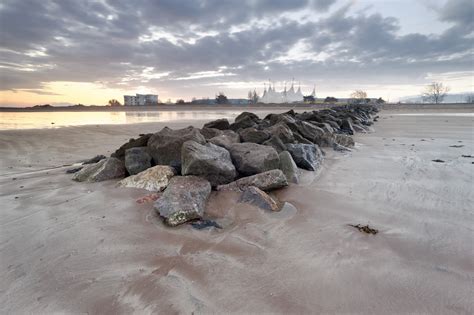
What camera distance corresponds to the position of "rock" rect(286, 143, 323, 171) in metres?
5.41

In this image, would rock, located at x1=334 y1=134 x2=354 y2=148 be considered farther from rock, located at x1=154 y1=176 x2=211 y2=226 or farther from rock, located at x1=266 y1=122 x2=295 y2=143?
rock, located at x1=154 y1=176 x2=211 y2=226

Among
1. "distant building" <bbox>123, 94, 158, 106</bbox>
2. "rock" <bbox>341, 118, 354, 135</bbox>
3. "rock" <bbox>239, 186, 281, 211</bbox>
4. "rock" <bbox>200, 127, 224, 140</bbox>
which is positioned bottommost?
"rock" <bbox>239, 186, 281, 211</bbox>

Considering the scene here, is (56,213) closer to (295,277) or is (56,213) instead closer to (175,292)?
(175,292)

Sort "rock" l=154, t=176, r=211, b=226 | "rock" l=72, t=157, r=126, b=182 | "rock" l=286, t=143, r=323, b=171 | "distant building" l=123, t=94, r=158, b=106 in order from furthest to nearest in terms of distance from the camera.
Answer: "distant building" l=123, t=94, r=158, b=106 < "rock" l=286, t=143, r=323, b=171 < "rock" l=72, t=157, r=126, b=182 < "rock" l=154, t=176, r=211, b=226

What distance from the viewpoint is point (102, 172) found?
4770mm

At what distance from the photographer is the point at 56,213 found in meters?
3.36

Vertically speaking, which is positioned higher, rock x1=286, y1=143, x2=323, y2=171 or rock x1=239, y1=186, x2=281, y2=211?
rock x1=286, y1=143, x2=323, y2=171

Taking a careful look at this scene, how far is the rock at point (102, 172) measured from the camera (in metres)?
4.72

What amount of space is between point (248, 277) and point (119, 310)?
3.04 feet

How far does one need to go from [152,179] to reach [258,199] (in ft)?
5.52

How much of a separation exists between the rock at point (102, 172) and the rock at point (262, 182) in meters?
1.97

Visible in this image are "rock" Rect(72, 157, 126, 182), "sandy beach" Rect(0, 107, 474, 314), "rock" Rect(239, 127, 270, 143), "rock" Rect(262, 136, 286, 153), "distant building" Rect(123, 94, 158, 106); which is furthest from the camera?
"distant building" Rect(123, 94, 158, 106)

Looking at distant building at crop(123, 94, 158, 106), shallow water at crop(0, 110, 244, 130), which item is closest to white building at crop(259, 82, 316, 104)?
distant building at crop(123, 94, 158, 106)

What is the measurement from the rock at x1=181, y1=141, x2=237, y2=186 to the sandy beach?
0.38 meters
